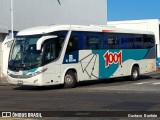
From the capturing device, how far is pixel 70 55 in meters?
22.3

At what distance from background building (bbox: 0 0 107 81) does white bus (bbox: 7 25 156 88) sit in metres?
8.54

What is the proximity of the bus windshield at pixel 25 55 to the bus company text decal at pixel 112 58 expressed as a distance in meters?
5.01

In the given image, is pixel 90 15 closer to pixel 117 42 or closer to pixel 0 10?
pixel 0 10

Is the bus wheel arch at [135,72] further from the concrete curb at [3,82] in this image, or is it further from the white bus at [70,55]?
the concrete curb at [3,82]

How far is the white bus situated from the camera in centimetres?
2100

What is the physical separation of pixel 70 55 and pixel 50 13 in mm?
13156

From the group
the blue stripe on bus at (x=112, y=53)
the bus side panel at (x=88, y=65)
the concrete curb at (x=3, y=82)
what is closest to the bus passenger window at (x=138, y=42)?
the blue stripe on bus at (x=112, y=53)

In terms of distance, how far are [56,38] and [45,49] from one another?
920mm

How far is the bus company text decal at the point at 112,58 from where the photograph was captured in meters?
24.9

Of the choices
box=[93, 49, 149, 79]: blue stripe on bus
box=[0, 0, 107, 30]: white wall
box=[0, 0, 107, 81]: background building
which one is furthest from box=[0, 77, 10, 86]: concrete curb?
box=[93, 49, 149, 79]: blue stripe on bus

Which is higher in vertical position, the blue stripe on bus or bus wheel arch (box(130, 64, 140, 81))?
the blue stripe on bus

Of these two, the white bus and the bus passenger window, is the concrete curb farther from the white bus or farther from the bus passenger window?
the bus passenger window

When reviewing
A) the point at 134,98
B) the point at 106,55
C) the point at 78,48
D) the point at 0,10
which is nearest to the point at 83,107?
the point at 134,98

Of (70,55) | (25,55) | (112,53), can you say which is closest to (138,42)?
(112,53)
